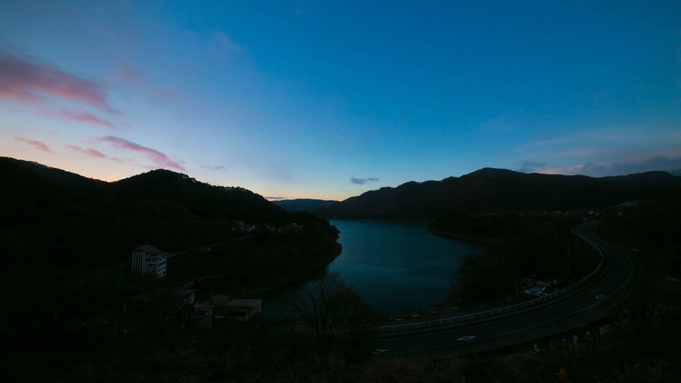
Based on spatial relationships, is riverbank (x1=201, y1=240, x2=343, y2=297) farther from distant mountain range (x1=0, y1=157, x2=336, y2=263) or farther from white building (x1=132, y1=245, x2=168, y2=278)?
distant mountain range (x1=0, y1=157, x2=336, y2=263)

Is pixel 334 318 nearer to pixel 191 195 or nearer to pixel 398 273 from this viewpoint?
pixel 398 273

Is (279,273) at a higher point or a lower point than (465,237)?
lower

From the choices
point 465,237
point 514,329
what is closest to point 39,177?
point 514,329

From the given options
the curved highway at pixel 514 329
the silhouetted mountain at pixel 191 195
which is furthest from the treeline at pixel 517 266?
the silhouetted mountain at pixel 191 195

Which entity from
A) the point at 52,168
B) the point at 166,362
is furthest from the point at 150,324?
the point at 52,168

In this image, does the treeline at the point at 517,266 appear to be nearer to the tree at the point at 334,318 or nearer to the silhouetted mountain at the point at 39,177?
the tree at the point at 334,318

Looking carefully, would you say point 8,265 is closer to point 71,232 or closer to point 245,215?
point 71,232
